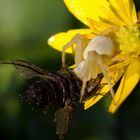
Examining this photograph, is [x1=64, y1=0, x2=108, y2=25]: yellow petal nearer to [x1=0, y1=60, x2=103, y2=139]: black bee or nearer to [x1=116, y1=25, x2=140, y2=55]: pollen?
[x1=116, y1=25, x2=140, y2=55]: pollen

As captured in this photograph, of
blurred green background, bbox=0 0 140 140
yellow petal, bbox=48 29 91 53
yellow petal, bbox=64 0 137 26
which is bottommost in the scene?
blurred green background, bbox=0 0 140 140

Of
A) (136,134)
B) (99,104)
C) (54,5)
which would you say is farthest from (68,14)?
(136,134)

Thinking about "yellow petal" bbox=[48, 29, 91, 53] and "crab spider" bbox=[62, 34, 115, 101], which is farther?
"yellow petal" bbox=[48, 29, 91, 53]

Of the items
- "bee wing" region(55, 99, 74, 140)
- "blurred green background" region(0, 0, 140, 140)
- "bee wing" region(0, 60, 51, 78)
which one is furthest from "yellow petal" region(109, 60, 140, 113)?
"blurred green background" region(0, 0, 140, 140)

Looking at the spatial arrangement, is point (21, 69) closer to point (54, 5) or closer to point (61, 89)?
point (61, 89)

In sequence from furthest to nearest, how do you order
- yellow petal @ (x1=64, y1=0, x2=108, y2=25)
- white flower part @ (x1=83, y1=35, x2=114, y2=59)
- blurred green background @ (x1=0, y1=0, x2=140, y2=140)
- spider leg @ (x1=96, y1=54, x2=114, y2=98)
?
blurred green background @ (x1=0, y1=0, x2=140, y2=140) < yellow petal @ (x1=64, y1=0, x2=108, y2=25) < white flower part @ (x1=83, y1=35, x2=114, y2=59) < spider leg @ (x1=96, y1=54, x2=114, y2=98)

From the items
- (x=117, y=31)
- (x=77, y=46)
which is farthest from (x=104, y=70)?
(x=117, y=31)

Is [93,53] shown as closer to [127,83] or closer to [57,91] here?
[127,83]

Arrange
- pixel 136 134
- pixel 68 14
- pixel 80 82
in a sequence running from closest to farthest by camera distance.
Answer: pixel 80 82, pixel 136 134, pixel 68 14
